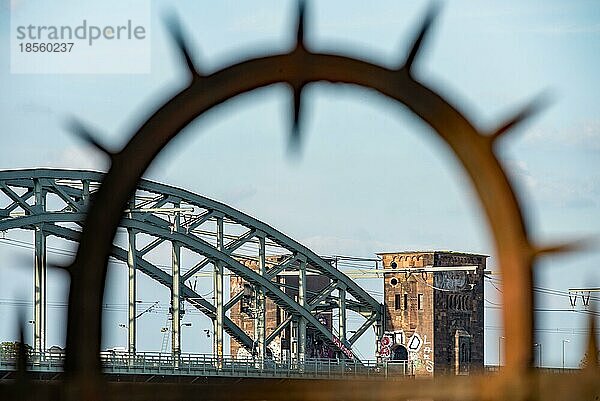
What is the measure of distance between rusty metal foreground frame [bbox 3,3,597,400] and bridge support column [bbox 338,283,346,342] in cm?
4463

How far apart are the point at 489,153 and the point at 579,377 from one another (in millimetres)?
345

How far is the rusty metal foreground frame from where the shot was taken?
6.21ft

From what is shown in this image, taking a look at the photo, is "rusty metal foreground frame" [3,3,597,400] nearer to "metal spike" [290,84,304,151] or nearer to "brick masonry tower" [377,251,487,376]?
"metal spike" [290,84,304,151]

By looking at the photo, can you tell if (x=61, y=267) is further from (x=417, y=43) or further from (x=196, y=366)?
(x=196, y=366)

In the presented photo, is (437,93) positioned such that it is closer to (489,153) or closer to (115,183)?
(489,153)

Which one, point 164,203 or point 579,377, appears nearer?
point 579,377

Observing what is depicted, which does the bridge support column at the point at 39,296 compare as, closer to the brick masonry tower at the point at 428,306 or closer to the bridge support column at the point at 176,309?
the bridge support column at the point at 176,309

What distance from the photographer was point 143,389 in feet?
6.52

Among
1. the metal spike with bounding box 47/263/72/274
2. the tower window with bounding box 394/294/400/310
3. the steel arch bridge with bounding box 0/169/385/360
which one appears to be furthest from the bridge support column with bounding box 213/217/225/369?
the metal spike with bounding box 47/263/72/274

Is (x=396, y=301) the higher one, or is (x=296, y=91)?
(x=296, y=91)

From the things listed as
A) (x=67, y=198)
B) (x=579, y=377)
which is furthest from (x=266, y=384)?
(x=67, y=198)

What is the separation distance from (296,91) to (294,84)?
2 centimetres

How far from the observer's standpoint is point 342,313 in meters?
46.9

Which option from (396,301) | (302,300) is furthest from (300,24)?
(396,301)
